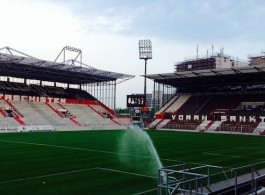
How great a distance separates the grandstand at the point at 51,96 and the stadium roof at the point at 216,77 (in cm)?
915

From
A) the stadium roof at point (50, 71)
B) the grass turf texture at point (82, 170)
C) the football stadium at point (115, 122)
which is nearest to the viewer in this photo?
the grass turf texture at point (82, 170)

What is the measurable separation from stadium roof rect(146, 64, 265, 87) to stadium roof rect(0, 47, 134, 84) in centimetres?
873

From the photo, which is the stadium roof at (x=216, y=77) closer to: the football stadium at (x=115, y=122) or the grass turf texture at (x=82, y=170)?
the football stadium at (x=115, y=122)

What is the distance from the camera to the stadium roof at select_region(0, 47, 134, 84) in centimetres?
5827

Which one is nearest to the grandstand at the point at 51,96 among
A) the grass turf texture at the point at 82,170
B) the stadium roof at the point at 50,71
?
the stadium roof at the point at 50,71

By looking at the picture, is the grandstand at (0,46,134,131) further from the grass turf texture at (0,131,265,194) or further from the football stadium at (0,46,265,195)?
the grass turf texture at (0,131,265,194)

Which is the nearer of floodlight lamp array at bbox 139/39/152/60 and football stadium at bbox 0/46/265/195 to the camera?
football stadium at bbox 0/46/265/195

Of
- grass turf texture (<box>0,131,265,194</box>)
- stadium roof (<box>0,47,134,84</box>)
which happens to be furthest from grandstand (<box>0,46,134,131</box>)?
grass turf texture (<box>0,131,265,194</box>)

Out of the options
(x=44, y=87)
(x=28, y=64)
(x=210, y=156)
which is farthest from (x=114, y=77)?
(x=210, y=156)

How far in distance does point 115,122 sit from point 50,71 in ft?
54.4

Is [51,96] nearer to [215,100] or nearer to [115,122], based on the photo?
[115,122]

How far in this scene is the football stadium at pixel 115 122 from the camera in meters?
22.6

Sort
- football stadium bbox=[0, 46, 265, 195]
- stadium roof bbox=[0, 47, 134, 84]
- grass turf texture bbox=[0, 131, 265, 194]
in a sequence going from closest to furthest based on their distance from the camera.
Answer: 1. grass turf texture bbox=[0, 131, 265, 194]
2. football stadium bbox=[0, 46, 265, 195]
3. stadium roof bbox=[0, 47, 134, 84]

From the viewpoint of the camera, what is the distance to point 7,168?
19219mm
